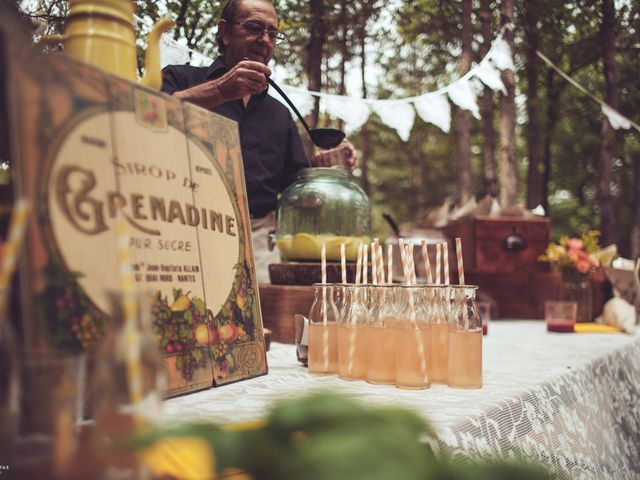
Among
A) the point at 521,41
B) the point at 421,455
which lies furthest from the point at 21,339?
the point at 521,41

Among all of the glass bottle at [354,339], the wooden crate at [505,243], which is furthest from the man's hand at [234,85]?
the wooden crate at [505,243]

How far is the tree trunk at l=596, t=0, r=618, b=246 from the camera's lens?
3.93 m

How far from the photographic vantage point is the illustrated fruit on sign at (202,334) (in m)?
0.96

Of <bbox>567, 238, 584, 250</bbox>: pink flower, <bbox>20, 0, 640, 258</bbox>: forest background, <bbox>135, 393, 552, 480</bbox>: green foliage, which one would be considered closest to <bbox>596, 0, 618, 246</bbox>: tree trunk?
<bbox>20, 0, 640, 258</bbox>: forest background

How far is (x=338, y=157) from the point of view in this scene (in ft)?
7.17

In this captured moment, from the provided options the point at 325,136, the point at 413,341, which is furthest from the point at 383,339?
the point at 325,136

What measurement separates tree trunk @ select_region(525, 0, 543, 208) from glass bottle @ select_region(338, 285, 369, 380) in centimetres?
333

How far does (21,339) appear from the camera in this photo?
2.20 ft

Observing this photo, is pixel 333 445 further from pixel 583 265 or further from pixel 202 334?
pixel 583 265

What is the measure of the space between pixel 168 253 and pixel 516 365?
3.33 feet

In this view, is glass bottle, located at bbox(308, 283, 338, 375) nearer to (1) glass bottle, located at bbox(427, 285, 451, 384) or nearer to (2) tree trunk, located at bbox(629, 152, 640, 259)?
(1) glass bottle, located at bbox(427, 285, 451, 384)

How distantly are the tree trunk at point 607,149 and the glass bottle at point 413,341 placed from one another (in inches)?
144

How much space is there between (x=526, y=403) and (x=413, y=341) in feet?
0.86

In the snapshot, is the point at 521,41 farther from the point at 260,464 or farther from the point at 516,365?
the point at 260,464
